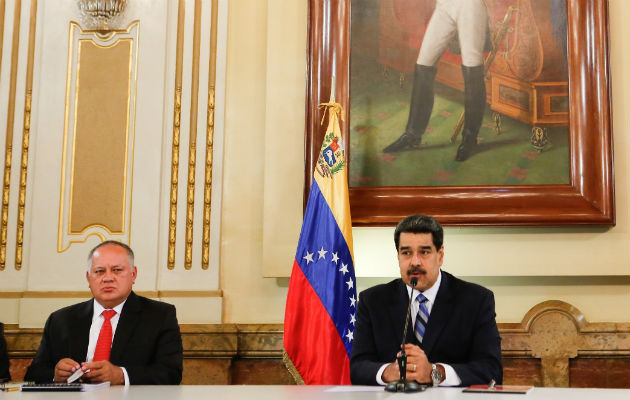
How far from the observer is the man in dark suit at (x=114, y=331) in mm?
3787

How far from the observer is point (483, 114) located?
480cm

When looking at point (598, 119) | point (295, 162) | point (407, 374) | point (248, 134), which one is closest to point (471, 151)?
point (598, 119)

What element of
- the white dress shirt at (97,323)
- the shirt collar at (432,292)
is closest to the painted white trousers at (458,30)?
the shirt collar at (432,292)

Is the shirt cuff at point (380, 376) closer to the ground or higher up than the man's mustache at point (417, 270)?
closer to the ground

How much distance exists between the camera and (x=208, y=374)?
482cm

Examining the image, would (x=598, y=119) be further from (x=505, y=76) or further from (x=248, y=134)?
(x=248, y=134)

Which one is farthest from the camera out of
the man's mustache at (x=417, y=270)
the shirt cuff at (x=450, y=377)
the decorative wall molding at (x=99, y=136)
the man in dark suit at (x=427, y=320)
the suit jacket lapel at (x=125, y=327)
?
the decorative wall molding at (x=99, y=136)

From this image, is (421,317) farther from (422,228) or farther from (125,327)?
(125,327)

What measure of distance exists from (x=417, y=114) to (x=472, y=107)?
329 millimetres

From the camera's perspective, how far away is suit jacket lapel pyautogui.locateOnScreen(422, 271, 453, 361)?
11.2 ft

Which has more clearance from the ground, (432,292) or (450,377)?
(432,292)

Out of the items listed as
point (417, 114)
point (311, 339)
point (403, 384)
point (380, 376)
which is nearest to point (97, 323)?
point (311, 339)

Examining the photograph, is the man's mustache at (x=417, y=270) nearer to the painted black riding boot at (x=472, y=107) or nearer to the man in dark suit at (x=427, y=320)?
the man in dark suit at (x=427, y=320)

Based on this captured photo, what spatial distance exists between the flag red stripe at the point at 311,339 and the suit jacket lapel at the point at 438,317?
1.04 meters
